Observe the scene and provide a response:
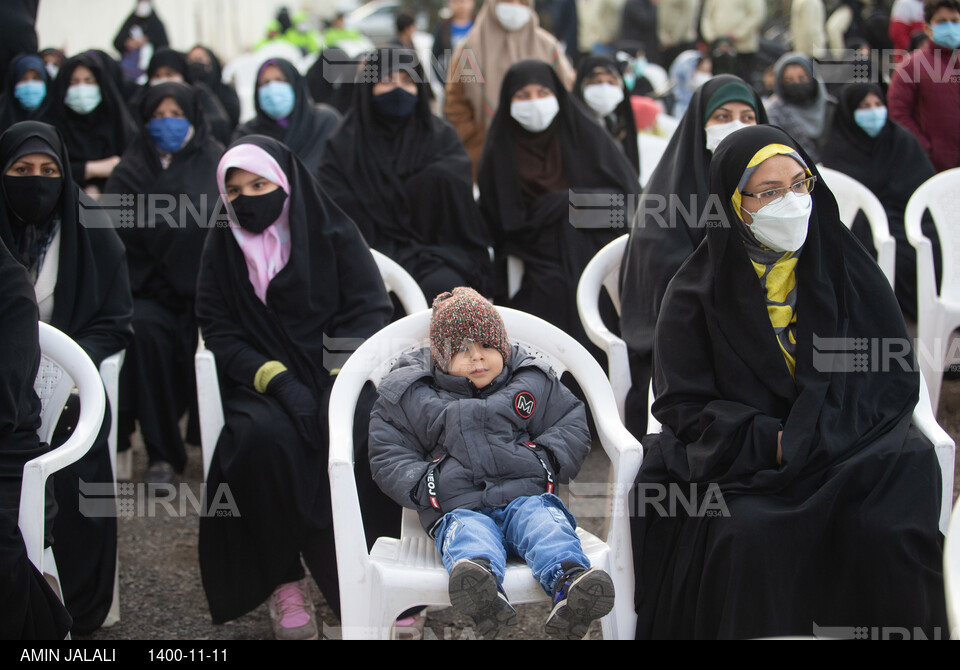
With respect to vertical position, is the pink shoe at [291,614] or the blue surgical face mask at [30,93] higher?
the blue surgical face mask at [30,93]

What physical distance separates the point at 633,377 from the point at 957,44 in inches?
138

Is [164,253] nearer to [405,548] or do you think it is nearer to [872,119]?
[405,548]

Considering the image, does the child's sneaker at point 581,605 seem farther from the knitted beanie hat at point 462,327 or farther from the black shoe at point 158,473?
the black shoe at point 158,473

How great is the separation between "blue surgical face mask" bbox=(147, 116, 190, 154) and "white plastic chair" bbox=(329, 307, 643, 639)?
2244 millimetres

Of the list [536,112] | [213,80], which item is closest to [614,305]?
[536,112]

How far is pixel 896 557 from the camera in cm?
A: 227

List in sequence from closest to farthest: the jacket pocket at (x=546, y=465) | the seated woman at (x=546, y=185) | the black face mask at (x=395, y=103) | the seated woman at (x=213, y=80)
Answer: the jacket pocket at (x=546, y=465), the seated woman at (x=546, y=185), the black face mask at (x=395, y=103), the seated woman at (x=213, y=80)

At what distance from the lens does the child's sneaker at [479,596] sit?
211 cm

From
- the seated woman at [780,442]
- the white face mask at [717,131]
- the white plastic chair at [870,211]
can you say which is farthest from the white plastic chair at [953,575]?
the white plastic chair at [870,211]

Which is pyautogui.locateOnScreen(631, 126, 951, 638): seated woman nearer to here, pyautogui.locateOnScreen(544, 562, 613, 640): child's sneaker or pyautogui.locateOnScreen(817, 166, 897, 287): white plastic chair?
pyautogui.locateOnScreen(544, 562, 613, 640): child's sneaker

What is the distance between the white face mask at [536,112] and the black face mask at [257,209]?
1.49m

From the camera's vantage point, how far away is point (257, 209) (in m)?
3.17

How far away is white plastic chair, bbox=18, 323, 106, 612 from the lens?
8.18 feet

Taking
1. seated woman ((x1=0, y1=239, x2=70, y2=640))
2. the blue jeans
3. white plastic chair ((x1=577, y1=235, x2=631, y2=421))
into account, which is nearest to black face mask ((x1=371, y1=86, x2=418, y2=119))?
white plastic chair ((x1=577, y1=235, x2=631, y2=421))
